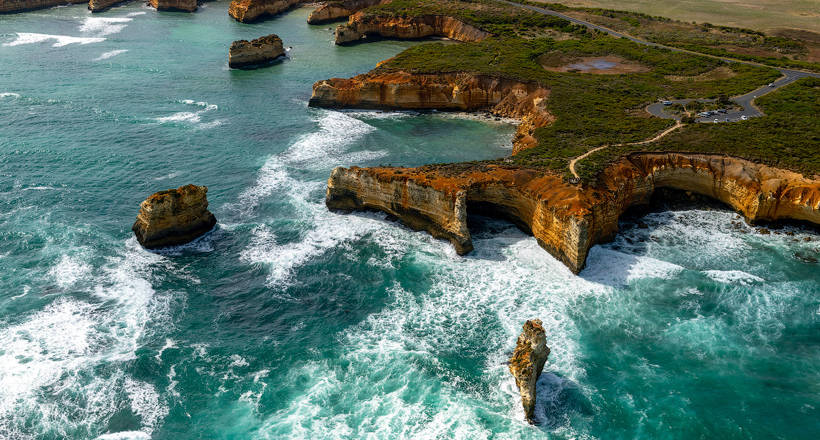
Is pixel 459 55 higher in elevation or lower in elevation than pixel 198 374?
higher

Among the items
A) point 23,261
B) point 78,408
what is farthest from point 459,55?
point 78,408

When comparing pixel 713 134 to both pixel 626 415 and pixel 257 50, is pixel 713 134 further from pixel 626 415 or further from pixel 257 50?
pixel 257 50

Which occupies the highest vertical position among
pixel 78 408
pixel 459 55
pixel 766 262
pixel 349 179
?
pixel 459 55

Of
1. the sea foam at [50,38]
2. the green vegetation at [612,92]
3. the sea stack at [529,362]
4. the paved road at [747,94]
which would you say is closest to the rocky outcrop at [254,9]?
the sea foam at [50,38]

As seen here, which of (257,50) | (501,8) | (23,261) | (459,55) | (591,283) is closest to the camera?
(591,283)

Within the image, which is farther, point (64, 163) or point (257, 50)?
point (257, 50)

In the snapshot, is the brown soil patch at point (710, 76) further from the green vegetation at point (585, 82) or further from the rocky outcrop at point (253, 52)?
the rocky outcrop at point (253, 52)
